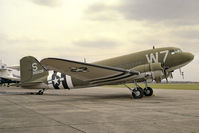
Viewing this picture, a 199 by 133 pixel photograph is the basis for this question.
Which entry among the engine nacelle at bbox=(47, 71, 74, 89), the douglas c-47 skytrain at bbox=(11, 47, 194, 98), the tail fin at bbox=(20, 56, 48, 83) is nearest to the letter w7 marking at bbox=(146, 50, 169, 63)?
the douglas c-47 skytrain at bbox=(11, 47, 194, 98)

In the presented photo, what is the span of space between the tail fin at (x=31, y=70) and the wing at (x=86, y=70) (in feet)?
24.7

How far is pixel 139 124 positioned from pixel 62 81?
16080 millimetres

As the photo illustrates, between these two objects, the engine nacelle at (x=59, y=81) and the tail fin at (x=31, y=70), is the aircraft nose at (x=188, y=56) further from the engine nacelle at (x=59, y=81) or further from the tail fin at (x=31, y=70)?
the tail fin at (x=31, y=70)

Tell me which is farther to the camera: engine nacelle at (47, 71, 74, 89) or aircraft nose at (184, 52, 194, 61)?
engine nacelle at (47, 71, 74, 89)

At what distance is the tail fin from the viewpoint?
81.6 feet

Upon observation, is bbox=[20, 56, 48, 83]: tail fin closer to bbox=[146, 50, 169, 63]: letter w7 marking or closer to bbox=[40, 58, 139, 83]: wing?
bbox=[40, 58, 139, 83]: wing

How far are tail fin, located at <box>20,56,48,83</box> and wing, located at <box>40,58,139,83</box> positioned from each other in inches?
297

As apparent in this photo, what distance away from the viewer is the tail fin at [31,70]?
81.6 feet

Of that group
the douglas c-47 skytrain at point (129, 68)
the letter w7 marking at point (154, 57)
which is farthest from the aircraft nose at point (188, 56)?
the letter w7 marking at point (154, 57)

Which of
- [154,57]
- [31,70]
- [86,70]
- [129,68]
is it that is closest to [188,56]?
[154,57]

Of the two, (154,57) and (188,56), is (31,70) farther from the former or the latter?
(188,56)

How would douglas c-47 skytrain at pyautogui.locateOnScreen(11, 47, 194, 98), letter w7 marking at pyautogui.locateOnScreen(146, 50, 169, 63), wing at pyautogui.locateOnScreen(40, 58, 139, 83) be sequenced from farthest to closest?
letter w7 marking at pyautogui.locateOnScreen(146, 50, 169, 63) < douglas c-47 skytrain at pyautogui.locateOnScreen(11, 47, 194, 98) < wing at pyautogui.locateOnScreen(40, 58, 139, 83)

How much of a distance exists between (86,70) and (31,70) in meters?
10.0

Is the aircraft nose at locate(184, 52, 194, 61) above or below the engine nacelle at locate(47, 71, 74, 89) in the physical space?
above
